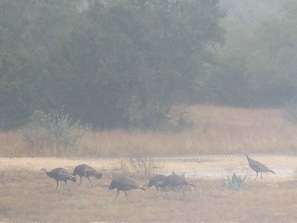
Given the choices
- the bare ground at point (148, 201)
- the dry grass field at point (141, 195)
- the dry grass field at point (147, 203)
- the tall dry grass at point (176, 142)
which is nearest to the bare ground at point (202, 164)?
the bare ground at point (148, 201)

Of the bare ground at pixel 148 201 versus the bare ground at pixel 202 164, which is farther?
the bare ground at pixel 202 164

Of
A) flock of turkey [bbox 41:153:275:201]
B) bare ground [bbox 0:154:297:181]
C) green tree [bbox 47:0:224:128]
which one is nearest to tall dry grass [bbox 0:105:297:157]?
bare ground [bbox 0:154:297:181]

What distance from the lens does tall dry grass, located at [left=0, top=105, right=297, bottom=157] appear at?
21469 mm

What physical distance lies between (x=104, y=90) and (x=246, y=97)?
17.1 meters

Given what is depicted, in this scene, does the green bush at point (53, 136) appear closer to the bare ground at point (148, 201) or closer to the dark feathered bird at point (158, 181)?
the bare ground at point (148, 201)

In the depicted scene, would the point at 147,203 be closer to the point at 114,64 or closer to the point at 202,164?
the point at 202,164

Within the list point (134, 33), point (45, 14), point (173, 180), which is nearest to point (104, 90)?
point (134, 33)

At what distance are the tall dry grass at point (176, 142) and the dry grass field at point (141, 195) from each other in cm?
3

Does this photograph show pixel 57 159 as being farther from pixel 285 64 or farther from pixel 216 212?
pixel 285 64

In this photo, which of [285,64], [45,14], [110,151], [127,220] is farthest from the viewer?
[285,64]

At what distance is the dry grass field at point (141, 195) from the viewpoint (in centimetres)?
1138

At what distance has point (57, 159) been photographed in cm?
1998

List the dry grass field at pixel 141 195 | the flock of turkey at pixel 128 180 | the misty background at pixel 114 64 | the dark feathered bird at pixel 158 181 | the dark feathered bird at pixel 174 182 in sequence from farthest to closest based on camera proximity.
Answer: the misty background at pixel 114 64
the dark feathered bird at pixel 158 181
the dark feathered bird at pixel 174 182
the flock of turkey at pixel 128 180
the dry grass field at pixel 141 195

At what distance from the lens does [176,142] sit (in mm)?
23375
